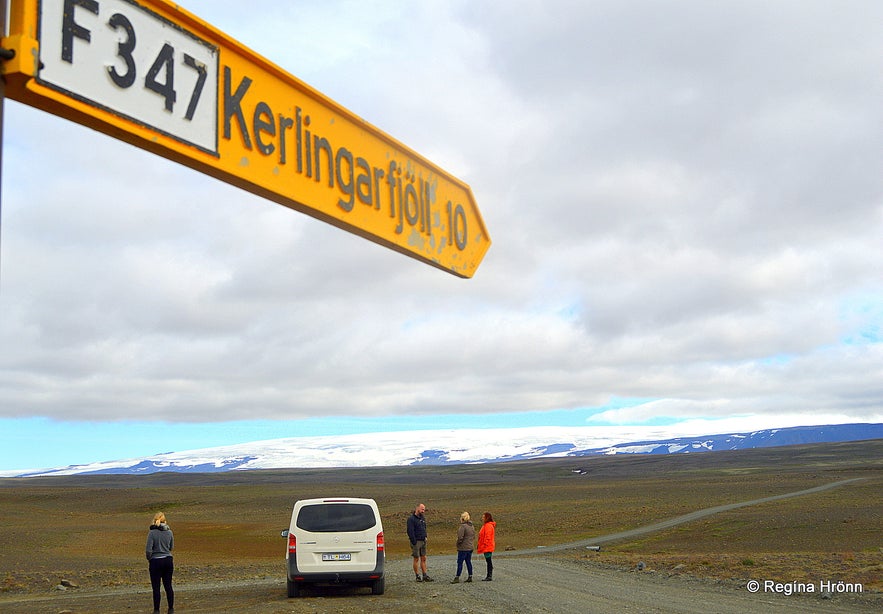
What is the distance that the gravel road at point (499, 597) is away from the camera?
1579 cm

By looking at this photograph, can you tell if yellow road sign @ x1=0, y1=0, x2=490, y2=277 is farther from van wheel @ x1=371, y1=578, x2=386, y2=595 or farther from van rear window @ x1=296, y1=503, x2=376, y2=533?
van wheel @ x1=371, y1=578, x2=386, y2=595

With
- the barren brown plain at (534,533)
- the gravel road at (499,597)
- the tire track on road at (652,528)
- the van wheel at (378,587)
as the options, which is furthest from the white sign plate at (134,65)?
the tire track on road at (652,528)

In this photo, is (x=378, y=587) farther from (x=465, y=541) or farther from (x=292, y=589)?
(x=465, y=541)

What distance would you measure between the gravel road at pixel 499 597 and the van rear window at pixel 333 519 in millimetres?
1503

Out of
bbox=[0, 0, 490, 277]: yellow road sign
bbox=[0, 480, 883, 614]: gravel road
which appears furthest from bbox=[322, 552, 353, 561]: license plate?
bbox=[0, 0, 490, 277]: yellow road sign

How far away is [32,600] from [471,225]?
21.7 m

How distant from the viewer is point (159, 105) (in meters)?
2.25

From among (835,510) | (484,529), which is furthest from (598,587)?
(835,510)

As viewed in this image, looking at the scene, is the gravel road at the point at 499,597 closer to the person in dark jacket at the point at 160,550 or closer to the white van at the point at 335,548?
the white van at the point at 335,548

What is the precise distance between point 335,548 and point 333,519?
0.62 m

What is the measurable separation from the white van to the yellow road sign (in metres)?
15.3

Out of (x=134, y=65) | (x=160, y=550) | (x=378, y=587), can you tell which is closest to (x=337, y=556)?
(x=378, y=587)

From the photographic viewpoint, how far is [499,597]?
17.2 metres

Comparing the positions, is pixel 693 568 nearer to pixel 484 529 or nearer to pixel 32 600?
pixel 484 529
